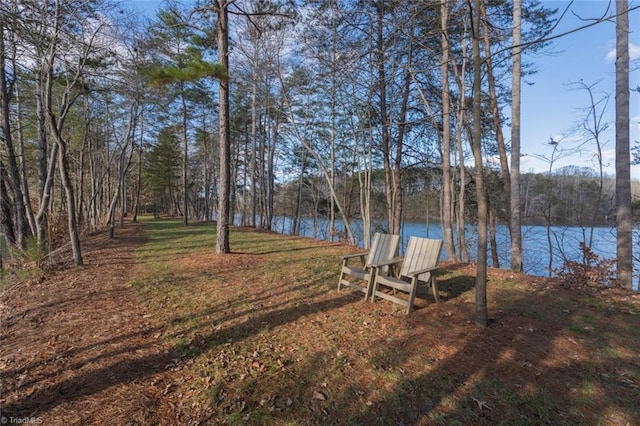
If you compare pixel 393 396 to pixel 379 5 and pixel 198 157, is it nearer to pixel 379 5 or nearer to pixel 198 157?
pixel 379 5

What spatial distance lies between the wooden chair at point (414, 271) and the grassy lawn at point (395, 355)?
0.19 metres

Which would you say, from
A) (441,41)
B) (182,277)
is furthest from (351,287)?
(441,41)

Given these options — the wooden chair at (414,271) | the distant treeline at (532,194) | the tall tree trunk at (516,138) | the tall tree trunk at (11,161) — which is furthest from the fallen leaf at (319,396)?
the distant treeline at (532,194)

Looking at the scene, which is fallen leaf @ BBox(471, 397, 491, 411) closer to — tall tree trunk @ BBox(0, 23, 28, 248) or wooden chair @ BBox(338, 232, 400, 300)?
wooden chair @ BBox(338, 232, 400, 300)

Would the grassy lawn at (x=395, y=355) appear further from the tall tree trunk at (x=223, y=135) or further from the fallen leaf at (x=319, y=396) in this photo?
the tall tree trunk at (x=223, y=135)

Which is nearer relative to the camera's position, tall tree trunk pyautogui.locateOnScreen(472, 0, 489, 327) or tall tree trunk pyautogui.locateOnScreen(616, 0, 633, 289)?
tall tree trunk pyautogui.locateOnScreen(472, 0, 489, 327)

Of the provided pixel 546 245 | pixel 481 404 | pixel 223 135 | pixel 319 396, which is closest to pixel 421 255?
pixel 481 404

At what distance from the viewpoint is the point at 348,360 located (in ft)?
8.17

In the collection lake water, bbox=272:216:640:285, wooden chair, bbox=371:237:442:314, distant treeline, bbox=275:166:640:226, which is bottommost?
lake water, bbox=272:216:640:285

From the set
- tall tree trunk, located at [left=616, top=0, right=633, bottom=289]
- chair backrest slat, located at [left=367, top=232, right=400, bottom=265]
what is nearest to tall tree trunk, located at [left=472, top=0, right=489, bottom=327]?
chair backrest slat, located at [left=367, top=232, right=400, bottom=265]

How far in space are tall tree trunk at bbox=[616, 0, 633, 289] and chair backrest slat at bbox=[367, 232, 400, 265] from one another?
4.39 metres

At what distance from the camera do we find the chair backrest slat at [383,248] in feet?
13.9

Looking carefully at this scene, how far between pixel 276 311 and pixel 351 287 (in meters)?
1.21

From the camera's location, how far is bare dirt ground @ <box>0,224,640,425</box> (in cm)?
192
